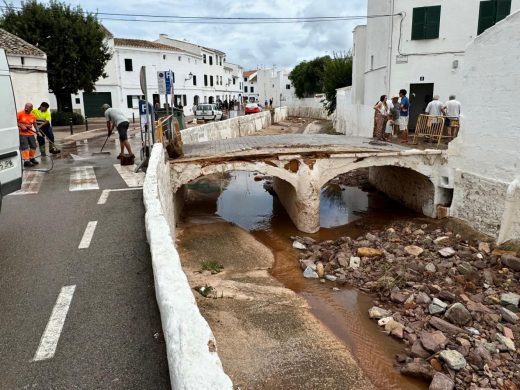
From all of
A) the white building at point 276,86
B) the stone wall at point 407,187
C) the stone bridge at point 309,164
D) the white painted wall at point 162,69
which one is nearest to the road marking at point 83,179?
the stone bridge at point 309,164

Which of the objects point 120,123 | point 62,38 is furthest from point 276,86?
point 120,123

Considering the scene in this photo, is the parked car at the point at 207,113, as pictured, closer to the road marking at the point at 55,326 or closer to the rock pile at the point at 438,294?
the rock pile at the point at 438,294

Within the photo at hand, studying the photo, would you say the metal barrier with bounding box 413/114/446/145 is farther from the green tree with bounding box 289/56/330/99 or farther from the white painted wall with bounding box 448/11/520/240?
the green tree with bounding box 289/56/330/99

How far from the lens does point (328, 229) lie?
14.8 metres

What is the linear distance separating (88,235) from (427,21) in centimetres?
1698

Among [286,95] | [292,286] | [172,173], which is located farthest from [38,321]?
[286,95]

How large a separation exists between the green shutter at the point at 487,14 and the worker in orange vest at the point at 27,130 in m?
17.0

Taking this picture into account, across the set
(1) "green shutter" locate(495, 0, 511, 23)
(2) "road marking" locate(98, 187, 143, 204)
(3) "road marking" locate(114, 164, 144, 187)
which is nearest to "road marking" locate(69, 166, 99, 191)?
(2) "road marking" locate(98, 187, 143, 204)

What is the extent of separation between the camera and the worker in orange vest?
11.8m

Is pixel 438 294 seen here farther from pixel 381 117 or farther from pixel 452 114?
pixel 381 117

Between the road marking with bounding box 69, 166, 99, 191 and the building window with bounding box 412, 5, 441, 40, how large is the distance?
577 inches

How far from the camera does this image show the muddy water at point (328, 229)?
7.50 m

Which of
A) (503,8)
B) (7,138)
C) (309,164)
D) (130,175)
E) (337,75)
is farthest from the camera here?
(337,75)

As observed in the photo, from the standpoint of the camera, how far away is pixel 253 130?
35.8 meters
